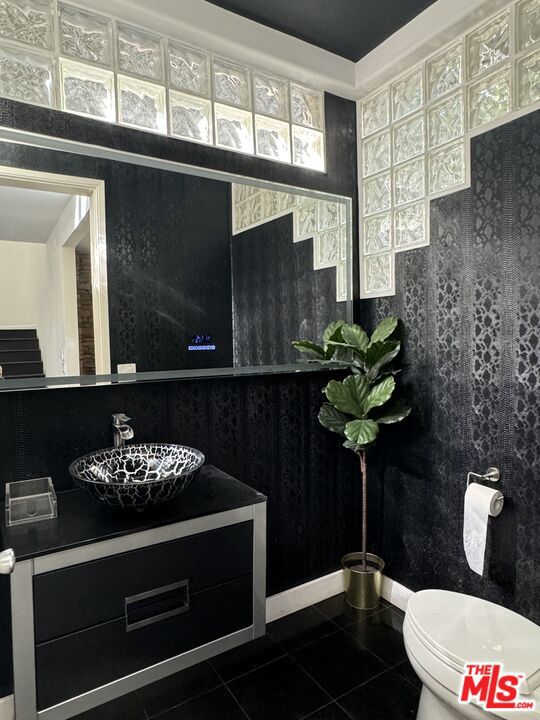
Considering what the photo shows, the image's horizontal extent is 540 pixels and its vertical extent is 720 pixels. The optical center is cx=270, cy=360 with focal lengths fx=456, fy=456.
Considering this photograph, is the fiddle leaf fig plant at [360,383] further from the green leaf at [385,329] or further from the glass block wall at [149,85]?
the glass block wall at [149,85]

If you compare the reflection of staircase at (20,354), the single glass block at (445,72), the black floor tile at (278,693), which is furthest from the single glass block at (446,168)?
the black floor tile at (278,693)

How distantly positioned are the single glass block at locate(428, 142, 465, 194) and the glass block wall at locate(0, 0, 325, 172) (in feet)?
1.83

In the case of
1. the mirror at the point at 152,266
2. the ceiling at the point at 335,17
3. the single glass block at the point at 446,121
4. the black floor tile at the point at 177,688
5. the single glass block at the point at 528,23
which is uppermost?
the ceiling at the point at 335,17

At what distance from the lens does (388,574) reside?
2.33m

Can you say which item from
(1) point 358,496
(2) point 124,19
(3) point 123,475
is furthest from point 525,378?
(2) point 124,19

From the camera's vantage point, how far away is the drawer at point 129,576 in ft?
4.19

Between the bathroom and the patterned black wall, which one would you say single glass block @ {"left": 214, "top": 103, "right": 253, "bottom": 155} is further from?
the patterned black wall

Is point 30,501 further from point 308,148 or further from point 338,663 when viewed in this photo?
point 308,148

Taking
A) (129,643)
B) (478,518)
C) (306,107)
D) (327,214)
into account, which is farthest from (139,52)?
(478,518)

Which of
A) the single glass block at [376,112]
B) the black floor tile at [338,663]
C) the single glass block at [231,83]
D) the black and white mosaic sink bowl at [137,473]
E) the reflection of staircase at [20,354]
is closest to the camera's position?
the black and white mosaic sink bowl at [137,473]

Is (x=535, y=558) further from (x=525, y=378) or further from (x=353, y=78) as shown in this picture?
(x=353, y=78)

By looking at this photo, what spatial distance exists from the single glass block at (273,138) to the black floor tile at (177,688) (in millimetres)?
2252

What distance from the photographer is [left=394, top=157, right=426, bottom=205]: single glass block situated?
2.06 metres

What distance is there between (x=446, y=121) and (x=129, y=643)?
2.29m
